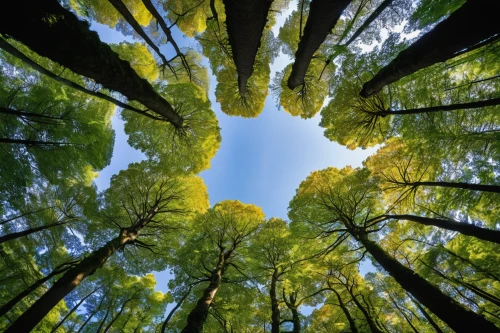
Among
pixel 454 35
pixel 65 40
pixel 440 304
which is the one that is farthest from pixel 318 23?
pixel 440 304

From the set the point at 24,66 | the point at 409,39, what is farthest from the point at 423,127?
the point at 24,66

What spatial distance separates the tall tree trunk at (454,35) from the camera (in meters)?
2.35

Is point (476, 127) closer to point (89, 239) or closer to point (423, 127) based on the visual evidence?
point (423, 127)

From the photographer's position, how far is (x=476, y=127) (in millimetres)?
5566

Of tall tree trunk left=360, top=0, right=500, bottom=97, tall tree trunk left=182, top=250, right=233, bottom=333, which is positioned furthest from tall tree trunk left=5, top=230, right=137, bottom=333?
tall tree trunk left=360, top=0, right=500, bottom=97

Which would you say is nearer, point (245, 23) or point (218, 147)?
point (245, 23)

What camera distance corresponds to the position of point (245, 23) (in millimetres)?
3318

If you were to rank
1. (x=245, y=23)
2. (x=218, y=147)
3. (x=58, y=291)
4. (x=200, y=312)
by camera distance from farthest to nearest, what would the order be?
(x=218, y=147) < (x=200, y=312) < (x=58, y=291) < (x=245, y=23)

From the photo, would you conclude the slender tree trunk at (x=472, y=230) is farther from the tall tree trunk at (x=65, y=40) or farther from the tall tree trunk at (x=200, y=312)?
the tall tree trunk at (x=65, y=40)

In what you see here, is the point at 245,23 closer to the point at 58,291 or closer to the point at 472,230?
the point at 472,230

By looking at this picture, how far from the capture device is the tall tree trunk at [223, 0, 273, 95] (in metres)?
2.94

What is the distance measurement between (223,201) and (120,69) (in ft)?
26.8

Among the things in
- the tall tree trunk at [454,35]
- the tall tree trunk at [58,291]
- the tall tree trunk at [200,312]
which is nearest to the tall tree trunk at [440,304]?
the tall tree trunk at [454,35]

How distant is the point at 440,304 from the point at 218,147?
23.0ft
